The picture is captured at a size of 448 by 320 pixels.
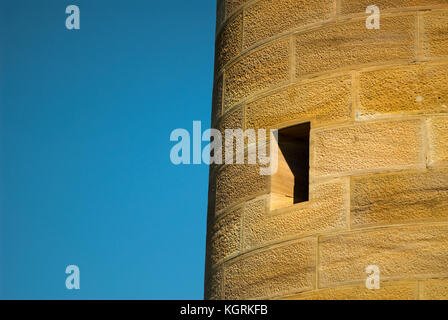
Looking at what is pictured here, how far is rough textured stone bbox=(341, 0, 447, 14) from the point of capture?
324 inches

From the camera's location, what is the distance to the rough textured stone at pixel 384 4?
8219 millimetres

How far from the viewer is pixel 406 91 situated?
8.05m

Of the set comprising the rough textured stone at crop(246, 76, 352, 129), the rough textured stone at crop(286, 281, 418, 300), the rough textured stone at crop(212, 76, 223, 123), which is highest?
the rough textured stone at crop(212, 76, 223, 123)

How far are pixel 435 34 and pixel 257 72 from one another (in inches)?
46.3

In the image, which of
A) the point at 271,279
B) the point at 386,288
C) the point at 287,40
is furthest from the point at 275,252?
the point at 287,40

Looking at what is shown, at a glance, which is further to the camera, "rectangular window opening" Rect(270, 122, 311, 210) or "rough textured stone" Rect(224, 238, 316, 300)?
"rectangular window opening" Rect(270, 122, 311, 210)

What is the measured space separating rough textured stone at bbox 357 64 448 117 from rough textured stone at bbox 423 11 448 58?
0.28 feet

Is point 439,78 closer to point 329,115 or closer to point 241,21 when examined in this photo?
point 329,115

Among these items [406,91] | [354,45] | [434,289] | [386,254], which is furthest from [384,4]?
[434,289]

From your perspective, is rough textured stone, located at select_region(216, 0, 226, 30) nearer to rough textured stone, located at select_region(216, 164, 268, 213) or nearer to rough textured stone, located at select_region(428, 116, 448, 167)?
rough textured stone, located at select_region(216, 164, 268, 213)

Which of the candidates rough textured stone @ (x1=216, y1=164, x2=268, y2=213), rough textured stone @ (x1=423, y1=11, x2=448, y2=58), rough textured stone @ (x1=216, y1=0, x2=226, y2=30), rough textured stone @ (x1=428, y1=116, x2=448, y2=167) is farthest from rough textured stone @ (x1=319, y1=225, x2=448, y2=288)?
rough textured stone @ (x1=216, y1=0, x2=226, y2=30)

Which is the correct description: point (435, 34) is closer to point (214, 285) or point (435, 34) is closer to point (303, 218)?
point (303, 218)

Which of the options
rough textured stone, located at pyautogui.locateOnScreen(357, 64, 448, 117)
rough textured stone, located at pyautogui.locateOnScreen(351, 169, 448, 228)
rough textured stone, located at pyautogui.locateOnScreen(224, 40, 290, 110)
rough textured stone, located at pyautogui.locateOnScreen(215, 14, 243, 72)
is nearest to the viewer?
rough textured stone, located at pyautogui.locateOnScreen(351, 169, 448, 228)

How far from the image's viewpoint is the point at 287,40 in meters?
8.57
